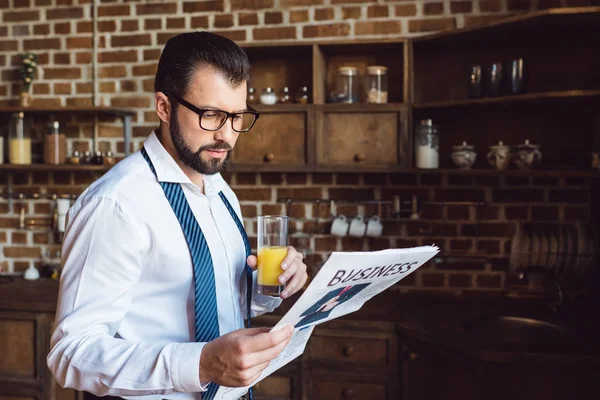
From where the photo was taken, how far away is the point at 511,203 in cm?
286

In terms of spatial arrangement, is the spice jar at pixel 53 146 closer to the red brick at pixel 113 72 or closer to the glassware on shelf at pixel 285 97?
the red brick at pixel 113 72

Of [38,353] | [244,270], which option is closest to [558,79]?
[244,270]

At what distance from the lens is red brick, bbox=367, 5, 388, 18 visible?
2.94 meters

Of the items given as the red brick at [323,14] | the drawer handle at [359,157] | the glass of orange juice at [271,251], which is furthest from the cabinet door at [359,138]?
the glass of orange juice at [271,251]

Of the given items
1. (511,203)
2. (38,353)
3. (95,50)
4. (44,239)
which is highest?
(95,50)

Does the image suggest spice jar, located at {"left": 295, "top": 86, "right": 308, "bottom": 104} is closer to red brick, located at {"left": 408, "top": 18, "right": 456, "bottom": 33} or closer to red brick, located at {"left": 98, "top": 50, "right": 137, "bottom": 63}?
red brick, located at {"left": 408, "top": 18, "right": 456, "bottom": 33}

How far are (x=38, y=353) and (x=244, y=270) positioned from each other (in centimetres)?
161

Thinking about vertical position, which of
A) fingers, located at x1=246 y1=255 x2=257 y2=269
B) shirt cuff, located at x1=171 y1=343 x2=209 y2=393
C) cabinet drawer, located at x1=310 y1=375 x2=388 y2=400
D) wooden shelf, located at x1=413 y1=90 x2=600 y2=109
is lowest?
cabinet drawer, located at x1=310 y1=375 x2=388 y2=400

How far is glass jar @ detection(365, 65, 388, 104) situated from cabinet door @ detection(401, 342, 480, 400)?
113cm

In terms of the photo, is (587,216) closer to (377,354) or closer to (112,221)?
(377,354)

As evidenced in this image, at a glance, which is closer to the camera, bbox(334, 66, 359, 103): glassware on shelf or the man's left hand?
the man's left hand

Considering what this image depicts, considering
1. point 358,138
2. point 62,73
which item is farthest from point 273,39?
point 62,73

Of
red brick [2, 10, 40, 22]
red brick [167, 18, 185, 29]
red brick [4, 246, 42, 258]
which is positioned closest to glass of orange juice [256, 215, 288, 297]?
red brick [167, 18, 185, 29]

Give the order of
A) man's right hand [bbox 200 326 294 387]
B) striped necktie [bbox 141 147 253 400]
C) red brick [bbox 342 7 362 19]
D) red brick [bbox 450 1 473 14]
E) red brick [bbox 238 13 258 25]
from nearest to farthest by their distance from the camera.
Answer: man's right hand [bbox 200 326 294 387], striped necktie [bbox 141 147 253 400], red brick [bbox 450 1 473 14], red brick [bbox 342 7 362 19], red brick [bbox 238 13 258 25]
